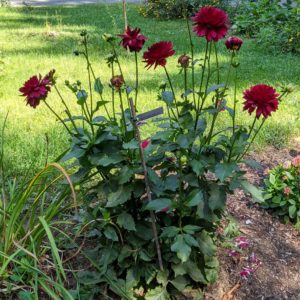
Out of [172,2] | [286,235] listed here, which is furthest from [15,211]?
[172,2]

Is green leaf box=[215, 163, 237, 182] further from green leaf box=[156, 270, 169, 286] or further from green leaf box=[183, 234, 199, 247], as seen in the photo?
green leaf box=[156, 270, 169, 286]

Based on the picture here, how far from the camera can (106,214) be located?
6.16ft

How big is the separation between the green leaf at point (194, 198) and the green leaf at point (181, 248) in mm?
136

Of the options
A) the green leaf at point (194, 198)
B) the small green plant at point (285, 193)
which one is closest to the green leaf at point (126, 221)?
the green leaf at point (194, 198)

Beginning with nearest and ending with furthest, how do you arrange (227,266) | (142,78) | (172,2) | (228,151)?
(228,151) → (227,266) → (142,78) → (172,2)

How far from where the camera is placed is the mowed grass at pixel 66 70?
3.77 meters

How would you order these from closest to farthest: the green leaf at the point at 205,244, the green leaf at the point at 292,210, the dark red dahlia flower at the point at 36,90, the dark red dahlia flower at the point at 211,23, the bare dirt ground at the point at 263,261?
the dark red dahlia flower at the point at 211,23
the dark red dahlia flower at the point at 36,90
the green leaf at the point at 205,244
the bare dirt ground at the point at 263,261
the green leaf at the point at 292,210

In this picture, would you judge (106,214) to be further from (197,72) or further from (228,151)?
(197,72)

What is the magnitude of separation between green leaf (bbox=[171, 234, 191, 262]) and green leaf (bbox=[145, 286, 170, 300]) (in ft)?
0.97

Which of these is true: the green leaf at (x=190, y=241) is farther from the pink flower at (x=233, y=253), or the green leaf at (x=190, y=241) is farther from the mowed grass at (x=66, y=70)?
the mowed grass at (x=66, y=70)

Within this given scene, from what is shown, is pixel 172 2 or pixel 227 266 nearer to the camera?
pixel 227 266

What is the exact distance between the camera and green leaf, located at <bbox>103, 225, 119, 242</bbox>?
1924 millimetres

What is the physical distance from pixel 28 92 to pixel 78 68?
422cm

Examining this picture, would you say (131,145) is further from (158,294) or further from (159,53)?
(158,294)
